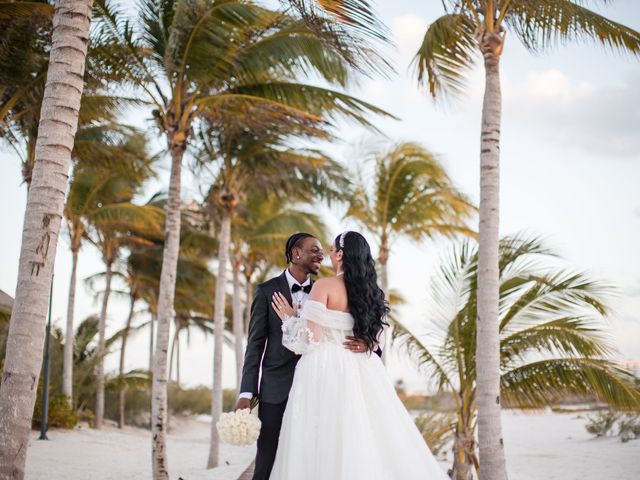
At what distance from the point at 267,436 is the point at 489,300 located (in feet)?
13.1

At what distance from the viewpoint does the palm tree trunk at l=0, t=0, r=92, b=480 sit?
4930 mm

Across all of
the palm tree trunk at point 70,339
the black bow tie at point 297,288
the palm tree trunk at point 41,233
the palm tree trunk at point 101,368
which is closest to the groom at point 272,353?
the black bow tie at point 297,288

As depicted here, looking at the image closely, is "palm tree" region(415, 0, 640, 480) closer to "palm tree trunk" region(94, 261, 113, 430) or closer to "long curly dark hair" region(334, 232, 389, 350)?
"long curly dark hair" region(334, 232, 389, 350)

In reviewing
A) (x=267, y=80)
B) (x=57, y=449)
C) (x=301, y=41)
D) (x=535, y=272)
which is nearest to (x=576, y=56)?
(x=535, y=272)

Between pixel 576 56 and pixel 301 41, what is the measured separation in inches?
157

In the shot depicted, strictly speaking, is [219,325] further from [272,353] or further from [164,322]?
[272,353]

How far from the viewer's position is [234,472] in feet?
41.9

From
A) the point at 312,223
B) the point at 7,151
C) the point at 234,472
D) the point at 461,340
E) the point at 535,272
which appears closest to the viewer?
the point at 535,272

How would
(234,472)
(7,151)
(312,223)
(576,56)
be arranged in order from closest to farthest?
(576,56)
(234,472)
(7,151)
(312,223)

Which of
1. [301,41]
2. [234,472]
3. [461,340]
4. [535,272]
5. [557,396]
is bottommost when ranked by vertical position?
[234,472]

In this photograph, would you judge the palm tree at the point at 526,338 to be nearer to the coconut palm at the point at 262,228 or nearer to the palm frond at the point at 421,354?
the palm frond at the point at 421,354

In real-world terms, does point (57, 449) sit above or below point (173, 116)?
below

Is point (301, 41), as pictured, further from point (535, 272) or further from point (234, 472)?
point (234, 472)

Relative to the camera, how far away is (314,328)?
14.3 feet
